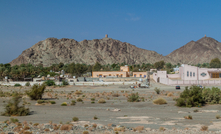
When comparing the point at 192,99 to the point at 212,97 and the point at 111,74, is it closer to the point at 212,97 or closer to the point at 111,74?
the point at 212,97

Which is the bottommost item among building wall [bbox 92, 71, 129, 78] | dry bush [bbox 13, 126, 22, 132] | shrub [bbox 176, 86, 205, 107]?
dry bush [bbox 13, 126, 22, 132]

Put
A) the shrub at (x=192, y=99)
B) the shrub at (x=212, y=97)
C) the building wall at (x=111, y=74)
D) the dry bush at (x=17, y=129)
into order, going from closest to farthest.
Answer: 1. the dry bush at (x=17, y=129)
2. the shrub at (x=192, y=99)
3. the shrub at (x=212, y=97)
4. the building wall at (x=111, y=74)

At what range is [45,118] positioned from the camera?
20000 millimetres

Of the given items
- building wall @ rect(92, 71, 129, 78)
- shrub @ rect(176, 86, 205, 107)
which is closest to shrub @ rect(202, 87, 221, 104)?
shrub @ rect(176, 86, 205, 107)

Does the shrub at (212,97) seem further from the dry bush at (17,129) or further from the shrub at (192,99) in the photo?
the dry bush at (17,129)

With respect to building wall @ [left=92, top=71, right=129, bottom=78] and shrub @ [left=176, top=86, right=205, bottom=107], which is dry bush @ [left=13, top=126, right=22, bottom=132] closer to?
shrub @ [left=176, top=86, right=205, bottom=107]

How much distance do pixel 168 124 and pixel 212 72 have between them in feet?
166

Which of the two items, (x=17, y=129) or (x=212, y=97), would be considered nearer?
(x=17, y=129)

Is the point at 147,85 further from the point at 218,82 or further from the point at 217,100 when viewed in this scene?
the point at 217,100

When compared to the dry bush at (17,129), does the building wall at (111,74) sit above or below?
above

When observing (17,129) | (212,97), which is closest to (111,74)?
(212,97)

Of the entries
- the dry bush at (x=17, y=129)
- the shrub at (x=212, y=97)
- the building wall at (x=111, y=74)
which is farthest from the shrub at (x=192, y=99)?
the building wall at (x=111, y=74)

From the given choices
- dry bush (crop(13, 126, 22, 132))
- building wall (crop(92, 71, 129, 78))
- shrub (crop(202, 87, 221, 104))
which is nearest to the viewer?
dry bush (crop(13, 126, 22, 132))

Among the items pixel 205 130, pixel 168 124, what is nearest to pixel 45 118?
pixel 168 124
